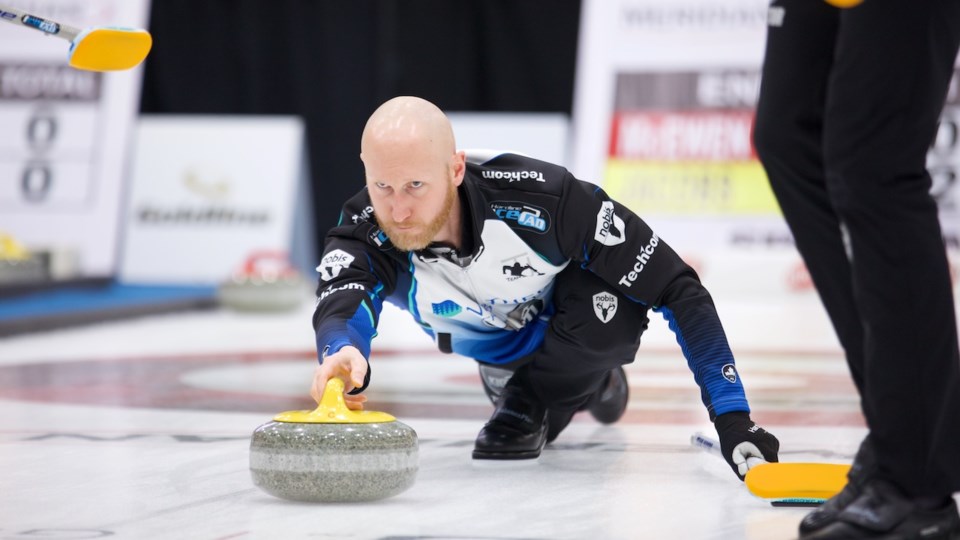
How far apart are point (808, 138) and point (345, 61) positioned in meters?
7.57

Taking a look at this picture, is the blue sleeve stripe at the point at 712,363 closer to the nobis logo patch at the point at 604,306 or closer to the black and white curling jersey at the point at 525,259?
the black and white curling jersey at the point at 525,259

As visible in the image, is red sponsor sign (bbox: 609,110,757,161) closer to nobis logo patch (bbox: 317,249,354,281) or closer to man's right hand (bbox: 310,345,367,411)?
nobis logo patch (bbox: 317,249,354,281)

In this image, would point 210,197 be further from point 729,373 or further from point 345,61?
point 729,373

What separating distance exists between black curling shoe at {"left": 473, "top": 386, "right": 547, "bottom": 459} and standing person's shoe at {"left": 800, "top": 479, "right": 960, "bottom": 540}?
86 centimetres

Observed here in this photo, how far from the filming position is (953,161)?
7078mm

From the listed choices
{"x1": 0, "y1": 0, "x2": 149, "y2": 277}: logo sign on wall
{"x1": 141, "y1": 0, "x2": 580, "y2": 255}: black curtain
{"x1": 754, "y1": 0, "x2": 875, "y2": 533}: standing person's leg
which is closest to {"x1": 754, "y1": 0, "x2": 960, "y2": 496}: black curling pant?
{"x1": 754, "y1": 0, "x2": 875, "y2": 533}: standing person's leg

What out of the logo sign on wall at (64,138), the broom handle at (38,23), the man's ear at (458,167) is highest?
the broom handle at (38,23)

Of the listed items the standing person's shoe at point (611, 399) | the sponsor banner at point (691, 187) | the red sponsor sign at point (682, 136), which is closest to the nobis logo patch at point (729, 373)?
the standing person's shoe at point (611, 399)

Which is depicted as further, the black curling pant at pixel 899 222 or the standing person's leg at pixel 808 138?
the standing person's leg at pixel 808 138

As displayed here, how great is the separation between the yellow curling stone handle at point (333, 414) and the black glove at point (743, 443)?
576 mm

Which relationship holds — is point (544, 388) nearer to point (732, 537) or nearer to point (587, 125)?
point (732, 537)

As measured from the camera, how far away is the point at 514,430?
2.43m

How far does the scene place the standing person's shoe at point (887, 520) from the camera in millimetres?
1564

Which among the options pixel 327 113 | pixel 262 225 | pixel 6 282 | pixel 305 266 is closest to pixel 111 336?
pixel 6 282
